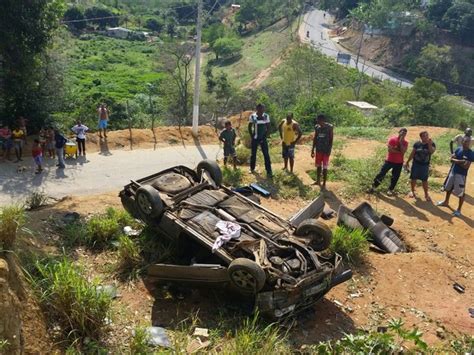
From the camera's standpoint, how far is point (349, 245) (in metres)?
7.47

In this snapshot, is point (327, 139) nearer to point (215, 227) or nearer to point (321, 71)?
point (215, 227)

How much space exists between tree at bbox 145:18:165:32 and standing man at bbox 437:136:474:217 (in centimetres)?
8285

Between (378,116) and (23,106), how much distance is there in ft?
53.2

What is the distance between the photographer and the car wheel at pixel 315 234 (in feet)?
21.7

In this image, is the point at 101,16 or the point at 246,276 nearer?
the point at 246,276

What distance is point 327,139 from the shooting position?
33.0 feet

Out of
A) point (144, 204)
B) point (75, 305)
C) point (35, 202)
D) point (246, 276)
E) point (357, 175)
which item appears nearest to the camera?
point (75, 305)

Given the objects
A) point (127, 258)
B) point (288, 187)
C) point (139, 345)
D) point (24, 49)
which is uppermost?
point (24, 49)

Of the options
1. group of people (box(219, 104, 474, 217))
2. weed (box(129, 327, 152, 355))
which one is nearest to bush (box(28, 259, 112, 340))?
weed (box(129, 327, 152, 355))

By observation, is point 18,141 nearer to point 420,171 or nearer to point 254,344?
point 254,344

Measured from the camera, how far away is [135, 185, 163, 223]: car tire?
6.71 m

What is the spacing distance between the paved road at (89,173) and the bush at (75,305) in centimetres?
473

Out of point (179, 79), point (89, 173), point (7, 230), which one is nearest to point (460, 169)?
point (7, 230)

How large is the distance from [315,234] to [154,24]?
86892 mm
